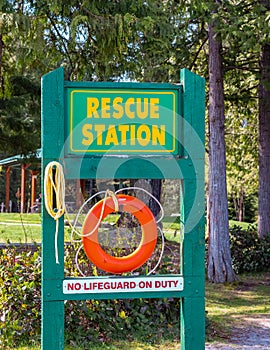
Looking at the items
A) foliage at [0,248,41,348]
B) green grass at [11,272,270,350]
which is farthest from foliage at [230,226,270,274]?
foliage at [0,248,41,348]

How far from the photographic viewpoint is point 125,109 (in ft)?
13.3

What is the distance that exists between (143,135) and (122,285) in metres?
1.05

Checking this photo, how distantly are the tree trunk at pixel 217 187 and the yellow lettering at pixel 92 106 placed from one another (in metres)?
6.62

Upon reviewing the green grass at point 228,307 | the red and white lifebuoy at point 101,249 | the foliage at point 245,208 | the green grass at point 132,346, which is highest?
the foliage at point 245,208

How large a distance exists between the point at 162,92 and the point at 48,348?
1.95 meters

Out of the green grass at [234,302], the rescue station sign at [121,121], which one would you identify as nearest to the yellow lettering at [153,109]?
the rescue station sign at [121,121]

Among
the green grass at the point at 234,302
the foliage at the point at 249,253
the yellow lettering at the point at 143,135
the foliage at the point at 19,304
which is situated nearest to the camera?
the yellow lettering at the point at 143,135

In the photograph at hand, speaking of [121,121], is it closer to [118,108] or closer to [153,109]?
[118,108]

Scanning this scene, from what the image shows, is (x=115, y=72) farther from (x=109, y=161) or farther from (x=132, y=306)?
(x=109, y=161)

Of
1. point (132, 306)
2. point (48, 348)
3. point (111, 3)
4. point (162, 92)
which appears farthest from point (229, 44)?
point (48, 348)

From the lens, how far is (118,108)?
404 cm

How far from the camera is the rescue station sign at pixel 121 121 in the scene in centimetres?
400

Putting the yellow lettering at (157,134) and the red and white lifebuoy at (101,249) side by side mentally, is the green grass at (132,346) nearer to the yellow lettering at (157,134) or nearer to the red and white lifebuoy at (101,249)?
the red and white lifebuoy at (101,249)

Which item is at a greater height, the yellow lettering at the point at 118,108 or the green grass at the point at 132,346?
the yellow lettering at the point at 118,108
